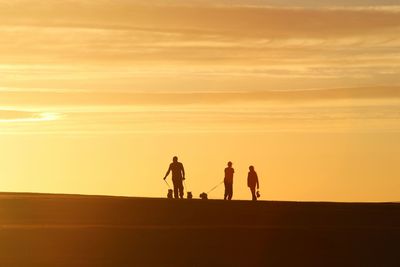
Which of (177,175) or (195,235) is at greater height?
(177,175)

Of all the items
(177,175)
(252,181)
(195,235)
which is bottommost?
(195,235)

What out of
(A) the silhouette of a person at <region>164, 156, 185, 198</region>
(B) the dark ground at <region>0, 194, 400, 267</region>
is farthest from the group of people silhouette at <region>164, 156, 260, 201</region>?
(B) the dark ground at <region>0, 194, 400, 267</region>

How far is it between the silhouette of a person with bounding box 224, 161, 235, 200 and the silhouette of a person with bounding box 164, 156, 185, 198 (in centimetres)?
208

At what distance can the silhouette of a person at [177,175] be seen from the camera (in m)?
51.1

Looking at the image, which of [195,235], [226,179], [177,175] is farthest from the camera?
[226,179]

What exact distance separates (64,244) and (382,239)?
22.9ft

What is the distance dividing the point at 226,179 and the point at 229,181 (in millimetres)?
182

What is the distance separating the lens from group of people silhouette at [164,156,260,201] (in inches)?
2014

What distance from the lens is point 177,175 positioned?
2018 inches

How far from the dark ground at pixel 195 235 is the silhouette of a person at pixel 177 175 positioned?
4.70 meters

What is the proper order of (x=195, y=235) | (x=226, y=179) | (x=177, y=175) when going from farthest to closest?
(x=226, y=179)
(x=177, y=175)
(x=195, y=235)

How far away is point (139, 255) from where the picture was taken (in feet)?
88.9

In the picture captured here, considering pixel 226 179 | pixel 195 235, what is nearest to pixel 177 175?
pixel 226 179

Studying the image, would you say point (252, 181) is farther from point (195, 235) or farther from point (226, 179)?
point (195, 235)
